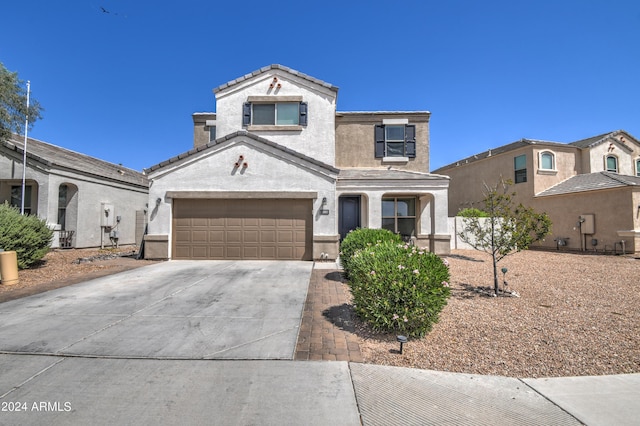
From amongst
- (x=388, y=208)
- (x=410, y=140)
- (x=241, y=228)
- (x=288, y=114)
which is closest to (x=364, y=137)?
(x=410, y=140)

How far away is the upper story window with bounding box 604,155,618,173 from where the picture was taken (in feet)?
66.0

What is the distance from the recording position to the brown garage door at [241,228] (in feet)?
38.3

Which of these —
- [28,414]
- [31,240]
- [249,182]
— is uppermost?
[249,182]

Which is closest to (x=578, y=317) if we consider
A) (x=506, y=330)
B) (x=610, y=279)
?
(x=506, y=330)

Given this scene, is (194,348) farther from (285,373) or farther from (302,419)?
(302,419)

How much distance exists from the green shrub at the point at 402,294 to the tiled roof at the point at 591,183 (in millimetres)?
17451

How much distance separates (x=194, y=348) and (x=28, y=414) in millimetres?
1611

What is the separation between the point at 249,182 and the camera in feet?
38.1

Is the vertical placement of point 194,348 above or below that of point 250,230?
below

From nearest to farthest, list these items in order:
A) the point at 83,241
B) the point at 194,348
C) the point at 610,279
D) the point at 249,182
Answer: the point at 194,348 < the point at 610,279 < the point at 249,182 < the point at 83,241

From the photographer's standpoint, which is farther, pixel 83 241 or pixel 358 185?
pixel 83 241

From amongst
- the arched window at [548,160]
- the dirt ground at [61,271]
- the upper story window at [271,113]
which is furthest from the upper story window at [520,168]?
the dirt ground at [61,271]

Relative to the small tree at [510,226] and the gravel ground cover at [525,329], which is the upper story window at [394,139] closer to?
the gravel ground cover at [525,329]

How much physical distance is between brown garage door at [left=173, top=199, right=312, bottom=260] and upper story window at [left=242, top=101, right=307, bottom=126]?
4.99 meters
